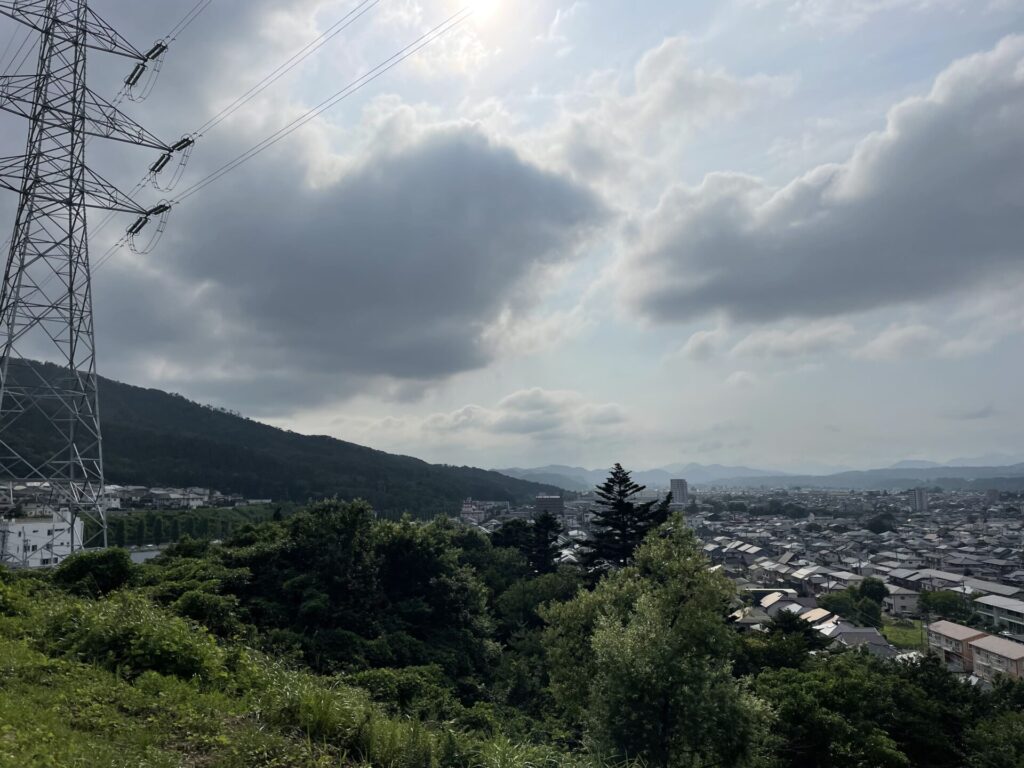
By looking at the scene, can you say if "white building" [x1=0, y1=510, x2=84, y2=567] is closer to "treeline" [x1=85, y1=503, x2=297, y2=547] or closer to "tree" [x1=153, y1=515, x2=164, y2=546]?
"treeline" [x1=85, y1=503, x2=297, y2=547]

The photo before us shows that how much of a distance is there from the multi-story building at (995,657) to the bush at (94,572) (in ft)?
Answer: 133

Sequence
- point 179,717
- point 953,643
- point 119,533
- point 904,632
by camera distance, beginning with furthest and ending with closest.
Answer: point 904,632, point 119,533, point 953,643, point 179,717

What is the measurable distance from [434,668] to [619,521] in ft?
43.4

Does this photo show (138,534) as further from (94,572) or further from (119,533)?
(94,572)

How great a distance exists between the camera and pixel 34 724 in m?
4.98

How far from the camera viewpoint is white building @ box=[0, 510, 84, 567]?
64.2 ft

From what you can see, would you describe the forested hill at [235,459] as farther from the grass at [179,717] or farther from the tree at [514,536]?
the grass at [179,717]

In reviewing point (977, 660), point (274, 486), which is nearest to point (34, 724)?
point (977, 660)

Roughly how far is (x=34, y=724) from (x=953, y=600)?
62.6 metres

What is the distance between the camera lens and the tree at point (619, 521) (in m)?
27.8

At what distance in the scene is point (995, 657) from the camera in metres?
34.6

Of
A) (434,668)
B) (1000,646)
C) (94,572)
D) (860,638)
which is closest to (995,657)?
(1000,646)

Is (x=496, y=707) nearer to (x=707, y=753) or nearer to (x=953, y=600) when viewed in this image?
(x=707, y=753)

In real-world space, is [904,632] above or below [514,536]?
below
